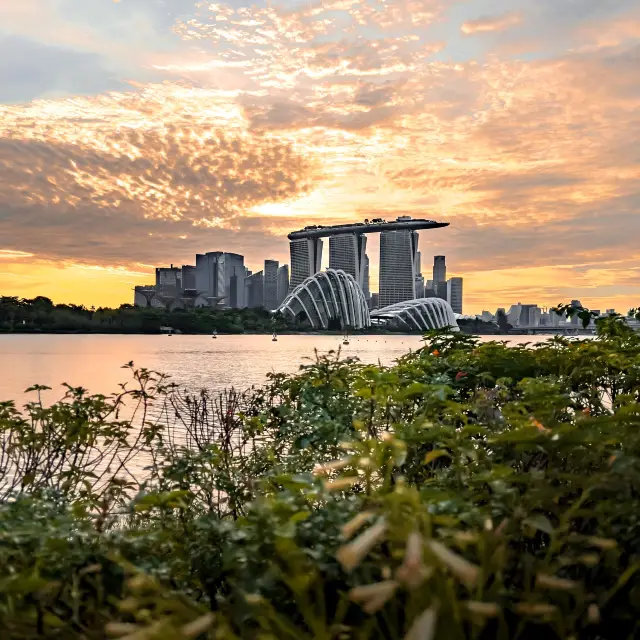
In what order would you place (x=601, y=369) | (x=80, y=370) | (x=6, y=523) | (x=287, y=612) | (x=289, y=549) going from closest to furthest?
(x=289, y=549), (x=287, y=612), (x=6, y=523), (x=601, y=369), (x=80, y=370)

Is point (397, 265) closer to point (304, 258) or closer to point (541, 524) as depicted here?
point (304, 258)

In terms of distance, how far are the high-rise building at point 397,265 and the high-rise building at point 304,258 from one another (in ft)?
51.0

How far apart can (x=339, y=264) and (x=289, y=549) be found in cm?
14431

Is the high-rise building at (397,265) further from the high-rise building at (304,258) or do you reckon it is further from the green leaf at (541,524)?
the green leaf at (541,524)

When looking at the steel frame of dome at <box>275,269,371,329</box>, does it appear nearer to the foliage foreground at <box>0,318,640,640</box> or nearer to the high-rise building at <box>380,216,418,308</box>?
the high-rise building at <box>380,216,418,308</box>

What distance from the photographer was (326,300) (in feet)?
347

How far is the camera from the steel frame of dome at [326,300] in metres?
106

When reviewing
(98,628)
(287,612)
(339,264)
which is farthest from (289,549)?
(339,264)

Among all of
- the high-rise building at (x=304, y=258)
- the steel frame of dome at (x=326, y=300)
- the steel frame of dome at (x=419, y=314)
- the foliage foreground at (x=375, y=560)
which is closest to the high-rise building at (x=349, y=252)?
the high-rise building at (x=304, y=258)

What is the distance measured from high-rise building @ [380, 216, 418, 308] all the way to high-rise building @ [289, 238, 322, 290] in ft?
51.0

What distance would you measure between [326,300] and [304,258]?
4163 cm

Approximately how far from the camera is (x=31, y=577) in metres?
1.42

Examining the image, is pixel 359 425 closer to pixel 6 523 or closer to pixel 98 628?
pixel 98 628

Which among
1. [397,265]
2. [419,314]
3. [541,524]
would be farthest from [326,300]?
[541,524]
